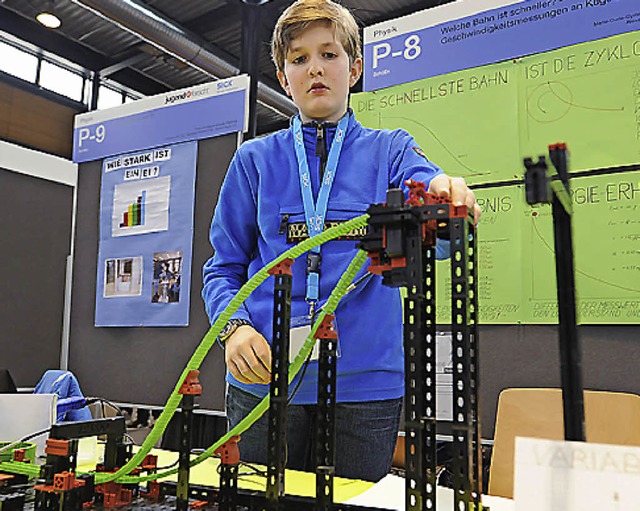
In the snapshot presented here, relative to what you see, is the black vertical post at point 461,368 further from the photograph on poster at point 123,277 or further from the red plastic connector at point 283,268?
the photograph on poster at point 123,277

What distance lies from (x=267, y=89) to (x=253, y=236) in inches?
182

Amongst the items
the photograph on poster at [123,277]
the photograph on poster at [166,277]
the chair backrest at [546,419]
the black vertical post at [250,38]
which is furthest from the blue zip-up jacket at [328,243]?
the black vertical post at [250,38]

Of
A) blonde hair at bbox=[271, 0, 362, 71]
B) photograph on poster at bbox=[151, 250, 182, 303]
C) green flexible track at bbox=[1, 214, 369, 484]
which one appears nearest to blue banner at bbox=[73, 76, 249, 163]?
photograph on poster at bbox=[151, 250, 182, 303]

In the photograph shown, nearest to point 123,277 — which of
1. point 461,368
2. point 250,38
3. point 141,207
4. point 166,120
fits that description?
point 141,207

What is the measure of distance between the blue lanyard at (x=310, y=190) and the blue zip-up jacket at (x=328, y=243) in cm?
1

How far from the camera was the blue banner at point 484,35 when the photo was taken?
1769mm

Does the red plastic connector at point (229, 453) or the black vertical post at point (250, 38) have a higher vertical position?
the black vertical post at point (250, 38)

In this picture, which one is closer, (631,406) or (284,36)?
(284,36)

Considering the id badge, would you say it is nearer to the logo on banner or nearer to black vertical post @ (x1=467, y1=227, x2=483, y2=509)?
black vertical post @ (x1=467, y1=227, x2=483, y2=509)

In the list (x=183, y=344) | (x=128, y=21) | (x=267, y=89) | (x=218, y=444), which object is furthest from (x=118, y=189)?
(x=267, y=89)

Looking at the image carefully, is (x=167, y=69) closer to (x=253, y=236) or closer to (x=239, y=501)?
(x=253, y=236)

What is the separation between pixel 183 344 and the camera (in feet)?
8.37

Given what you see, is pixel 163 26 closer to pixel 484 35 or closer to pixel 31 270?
pixel 31 270

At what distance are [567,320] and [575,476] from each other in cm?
13
